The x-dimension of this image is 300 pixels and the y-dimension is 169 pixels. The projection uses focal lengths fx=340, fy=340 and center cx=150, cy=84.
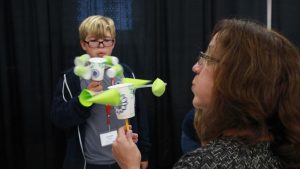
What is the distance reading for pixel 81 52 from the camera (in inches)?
101

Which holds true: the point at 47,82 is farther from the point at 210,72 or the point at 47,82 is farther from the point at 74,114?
the point at 210,72

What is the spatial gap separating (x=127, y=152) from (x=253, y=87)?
0.47m

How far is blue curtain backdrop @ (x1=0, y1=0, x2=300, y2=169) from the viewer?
2.51 m

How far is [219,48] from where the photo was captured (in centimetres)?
92

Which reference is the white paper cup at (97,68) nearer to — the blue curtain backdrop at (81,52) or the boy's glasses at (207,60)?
the boy's glasses at (207,60)

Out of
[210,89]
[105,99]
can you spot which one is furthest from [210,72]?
[105,99]

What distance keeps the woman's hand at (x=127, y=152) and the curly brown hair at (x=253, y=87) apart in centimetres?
27

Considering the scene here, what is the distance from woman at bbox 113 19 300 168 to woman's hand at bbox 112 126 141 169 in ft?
0.86

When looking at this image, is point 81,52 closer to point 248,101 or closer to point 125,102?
point 125,102

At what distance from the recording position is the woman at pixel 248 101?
0.85 meters

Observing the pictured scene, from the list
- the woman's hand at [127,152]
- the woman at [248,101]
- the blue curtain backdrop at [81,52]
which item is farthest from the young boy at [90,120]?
the woman at [248,101]

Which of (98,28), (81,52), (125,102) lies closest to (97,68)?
(125,102)

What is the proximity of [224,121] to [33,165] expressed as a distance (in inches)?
83.9

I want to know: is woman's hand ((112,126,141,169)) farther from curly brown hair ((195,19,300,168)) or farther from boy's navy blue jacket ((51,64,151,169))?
boy's navy blue jacket ((51,64,151,169))
